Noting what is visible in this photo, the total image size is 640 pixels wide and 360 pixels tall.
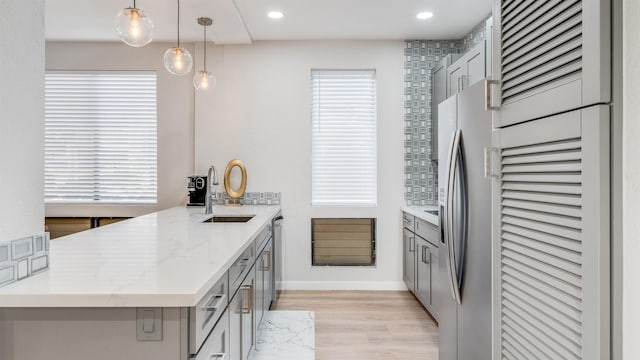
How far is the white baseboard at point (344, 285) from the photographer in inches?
169

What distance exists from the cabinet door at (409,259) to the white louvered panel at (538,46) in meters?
2.75

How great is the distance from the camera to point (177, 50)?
2.82m

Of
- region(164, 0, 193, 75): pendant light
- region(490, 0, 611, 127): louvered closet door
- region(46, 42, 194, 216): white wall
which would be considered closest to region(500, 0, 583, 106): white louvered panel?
region(490, 0, 611, 127): louvered closet door

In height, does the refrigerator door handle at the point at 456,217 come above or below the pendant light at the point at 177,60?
below

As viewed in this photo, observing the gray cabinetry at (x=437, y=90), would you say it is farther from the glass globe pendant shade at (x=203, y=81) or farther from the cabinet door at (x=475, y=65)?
the glass globe pendant shade at (x=203, y=81)

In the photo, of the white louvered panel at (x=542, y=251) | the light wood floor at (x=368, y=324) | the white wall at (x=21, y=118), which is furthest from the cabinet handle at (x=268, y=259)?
the white louvered panel at (x=542, y=251)

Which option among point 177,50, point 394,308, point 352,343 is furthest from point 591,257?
point 394,308

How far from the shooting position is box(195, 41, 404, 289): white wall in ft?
14.1

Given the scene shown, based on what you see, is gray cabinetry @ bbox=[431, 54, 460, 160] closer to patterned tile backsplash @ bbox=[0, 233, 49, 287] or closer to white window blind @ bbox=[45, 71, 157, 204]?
white window blind @ bbox=[45, 71, 157, 204]

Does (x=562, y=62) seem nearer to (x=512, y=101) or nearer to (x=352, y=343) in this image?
(x=512, y=101)

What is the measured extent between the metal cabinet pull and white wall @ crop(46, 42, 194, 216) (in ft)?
10.1

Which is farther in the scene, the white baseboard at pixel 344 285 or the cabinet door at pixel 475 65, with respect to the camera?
the white baseboard at pixel 344 285

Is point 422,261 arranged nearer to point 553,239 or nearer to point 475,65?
point 475,65

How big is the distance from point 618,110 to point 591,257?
304 mm
